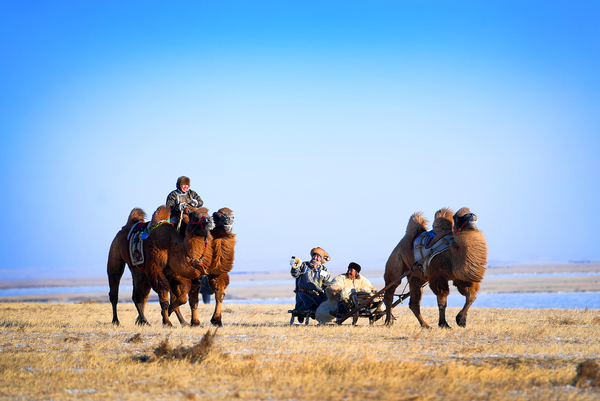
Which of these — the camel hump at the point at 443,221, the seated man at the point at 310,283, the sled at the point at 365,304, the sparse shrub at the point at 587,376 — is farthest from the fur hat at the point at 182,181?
the sparse shrub at the point at 587,376

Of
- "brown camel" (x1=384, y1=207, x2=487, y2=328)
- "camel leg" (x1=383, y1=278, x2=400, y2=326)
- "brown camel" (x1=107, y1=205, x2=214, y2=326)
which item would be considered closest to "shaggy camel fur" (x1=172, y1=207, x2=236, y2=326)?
"brown camel" (x1=107, y1=205, x2=214, y2=326)

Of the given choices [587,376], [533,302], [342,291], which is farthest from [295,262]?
[533,302]

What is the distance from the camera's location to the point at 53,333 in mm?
11914

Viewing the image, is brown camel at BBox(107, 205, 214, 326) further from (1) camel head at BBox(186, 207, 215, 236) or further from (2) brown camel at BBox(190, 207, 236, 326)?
(2) brown camel at BBox(190, 207, 236, 326)

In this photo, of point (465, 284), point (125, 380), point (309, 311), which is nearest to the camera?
point (125, 380)

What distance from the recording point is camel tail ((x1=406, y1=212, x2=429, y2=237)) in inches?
553

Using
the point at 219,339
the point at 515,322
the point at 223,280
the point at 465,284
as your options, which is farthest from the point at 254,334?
the point at 515,322

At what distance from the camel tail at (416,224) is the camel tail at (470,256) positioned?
5.81 feet

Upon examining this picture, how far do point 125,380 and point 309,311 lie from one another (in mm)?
8079

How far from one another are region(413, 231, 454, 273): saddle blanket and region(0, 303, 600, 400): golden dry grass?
1797 millimetres

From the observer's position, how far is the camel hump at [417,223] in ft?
46.2

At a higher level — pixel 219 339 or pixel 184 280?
pixel 184 280

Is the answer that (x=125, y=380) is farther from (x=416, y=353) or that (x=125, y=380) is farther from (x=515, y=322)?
(x=515, y=322)

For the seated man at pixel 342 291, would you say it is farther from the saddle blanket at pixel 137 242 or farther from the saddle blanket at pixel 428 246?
the saddle blanket at pixel 137 242
